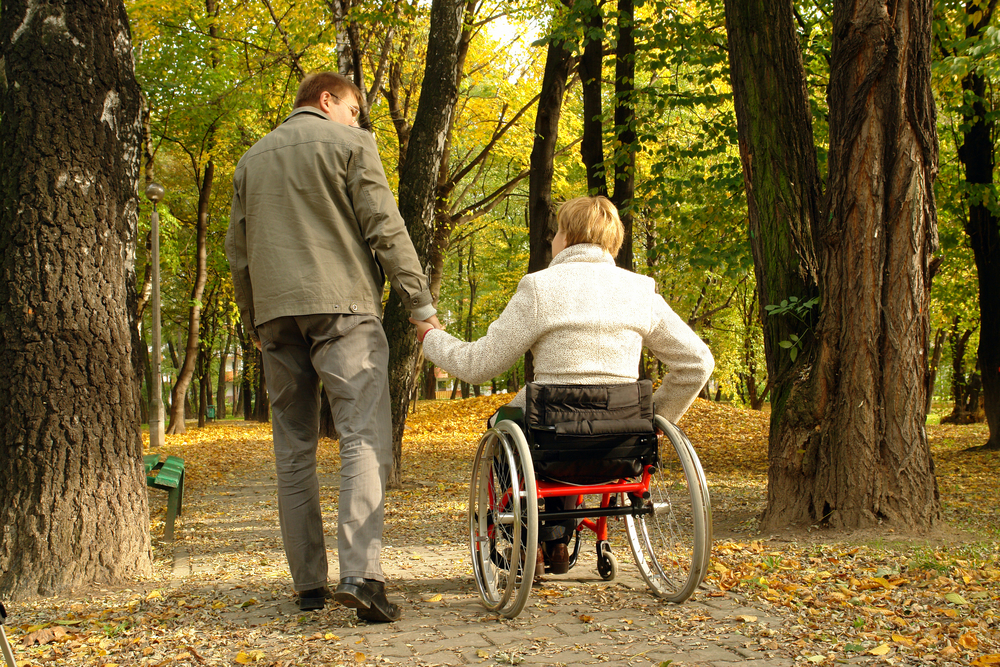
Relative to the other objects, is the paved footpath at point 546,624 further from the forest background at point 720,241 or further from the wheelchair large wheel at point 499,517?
the forest background at point 720,241

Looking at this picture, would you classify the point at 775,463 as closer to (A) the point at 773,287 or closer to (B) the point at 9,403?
(A) the point at 773,287

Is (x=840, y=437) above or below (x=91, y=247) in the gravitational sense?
below

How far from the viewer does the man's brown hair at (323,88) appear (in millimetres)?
3791

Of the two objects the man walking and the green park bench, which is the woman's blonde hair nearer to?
the man walking

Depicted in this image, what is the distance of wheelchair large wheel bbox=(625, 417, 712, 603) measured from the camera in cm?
343

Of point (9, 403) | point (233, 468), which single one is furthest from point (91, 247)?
point (233, 468)

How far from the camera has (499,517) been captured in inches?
133

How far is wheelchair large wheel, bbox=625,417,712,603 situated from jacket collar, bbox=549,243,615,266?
753 millimetres

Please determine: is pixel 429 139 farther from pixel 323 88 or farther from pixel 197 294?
pixel 197 294

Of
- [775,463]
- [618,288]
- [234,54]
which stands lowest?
[775,463]

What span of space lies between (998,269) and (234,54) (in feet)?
45.7

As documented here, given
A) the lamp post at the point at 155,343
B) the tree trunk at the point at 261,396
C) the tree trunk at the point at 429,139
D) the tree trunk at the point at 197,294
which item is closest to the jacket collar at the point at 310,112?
the tree trunk at the point at 429,139

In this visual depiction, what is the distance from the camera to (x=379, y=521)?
344 centimetres

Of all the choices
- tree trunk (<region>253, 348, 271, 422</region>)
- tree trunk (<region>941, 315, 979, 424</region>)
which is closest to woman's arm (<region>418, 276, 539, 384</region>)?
tree trunk (<region>941, 315, 979, 424</region>)
